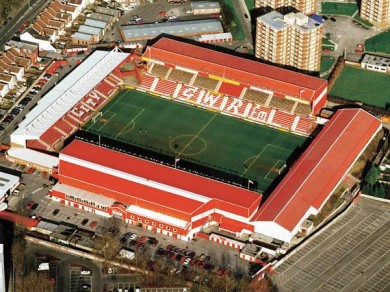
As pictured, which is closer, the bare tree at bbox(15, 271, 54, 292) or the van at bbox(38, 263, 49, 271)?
the bare tree at bbox(15, 271, 54, 292)

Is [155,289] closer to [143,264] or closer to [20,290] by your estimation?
[143,264]

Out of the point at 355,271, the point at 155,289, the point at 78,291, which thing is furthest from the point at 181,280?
the point at 355,271

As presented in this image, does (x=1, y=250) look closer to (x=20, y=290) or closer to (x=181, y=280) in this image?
(x=20, y=290)

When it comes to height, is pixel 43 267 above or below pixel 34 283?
above

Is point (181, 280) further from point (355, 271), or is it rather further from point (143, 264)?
point (355, 271)

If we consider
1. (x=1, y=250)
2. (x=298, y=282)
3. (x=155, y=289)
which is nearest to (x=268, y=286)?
(x=298, y=282)

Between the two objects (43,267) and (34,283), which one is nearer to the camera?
(34,283)

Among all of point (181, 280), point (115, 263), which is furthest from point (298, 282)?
point (115, 263)

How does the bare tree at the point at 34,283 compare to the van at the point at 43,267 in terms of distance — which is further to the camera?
the van at the point at 43,267
